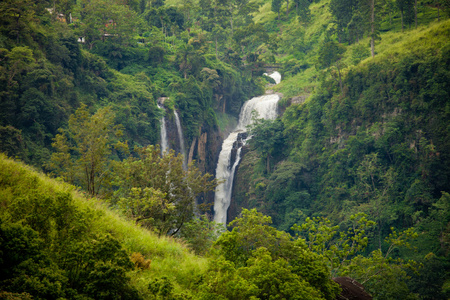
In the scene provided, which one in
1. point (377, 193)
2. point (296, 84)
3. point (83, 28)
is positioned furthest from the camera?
point (296, 84)

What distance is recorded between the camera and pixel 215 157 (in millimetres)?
41688

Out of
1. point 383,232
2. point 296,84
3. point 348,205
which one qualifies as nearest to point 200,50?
point 296,84

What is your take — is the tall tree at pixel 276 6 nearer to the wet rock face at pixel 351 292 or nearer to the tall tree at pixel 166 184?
the tall tree at pixel 166 184

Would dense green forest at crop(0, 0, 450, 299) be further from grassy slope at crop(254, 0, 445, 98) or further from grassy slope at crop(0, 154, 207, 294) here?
grassy slope at crop(254, 0, 445, 98)

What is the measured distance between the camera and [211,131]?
42.2 metres

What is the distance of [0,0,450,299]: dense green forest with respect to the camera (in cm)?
651

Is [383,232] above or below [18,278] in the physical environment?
below

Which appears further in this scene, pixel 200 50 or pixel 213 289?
pixel 200 50

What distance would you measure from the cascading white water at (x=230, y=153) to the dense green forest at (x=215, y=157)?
135cm

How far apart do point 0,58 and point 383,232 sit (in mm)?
31142

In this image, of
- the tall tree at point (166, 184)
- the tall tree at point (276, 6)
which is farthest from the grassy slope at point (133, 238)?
the tall tree at point (276, 6)

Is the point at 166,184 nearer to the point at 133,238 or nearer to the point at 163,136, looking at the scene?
the point at 133,238

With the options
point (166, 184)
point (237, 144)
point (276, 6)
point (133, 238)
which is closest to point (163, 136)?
point (237, 144)

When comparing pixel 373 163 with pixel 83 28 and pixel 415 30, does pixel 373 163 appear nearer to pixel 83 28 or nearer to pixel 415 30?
pixel 415 30
